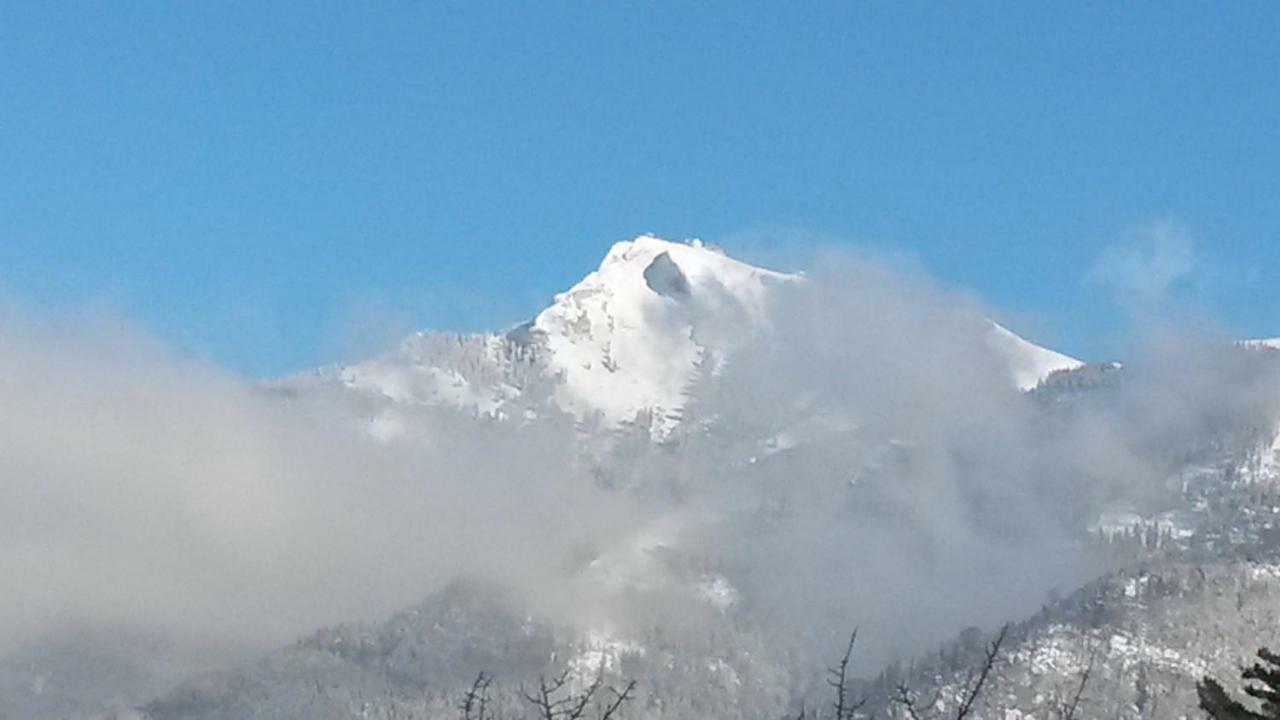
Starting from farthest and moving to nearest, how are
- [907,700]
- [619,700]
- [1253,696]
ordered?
[1253,696], [619,700], [907,700]

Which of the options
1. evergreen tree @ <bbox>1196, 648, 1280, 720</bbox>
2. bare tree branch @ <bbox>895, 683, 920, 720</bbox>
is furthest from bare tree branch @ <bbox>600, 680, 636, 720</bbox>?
evergreen tree @ <bbox>1196, 648, 1280, 720</bbox>

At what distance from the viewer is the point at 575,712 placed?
47.8ft

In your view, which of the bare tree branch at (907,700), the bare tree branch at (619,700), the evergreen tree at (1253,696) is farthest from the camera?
the evergreen tree at (1253,696)

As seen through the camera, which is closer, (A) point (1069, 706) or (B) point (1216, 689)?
(A) point (1069, 706)

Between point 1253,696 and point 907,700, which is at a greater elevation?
point 1253,696

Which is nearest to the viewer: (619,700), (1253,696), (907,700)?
(907,700)

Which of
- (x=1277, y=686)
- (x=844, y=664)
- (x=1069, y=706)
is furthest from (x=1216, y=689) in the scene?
(x=844, y=664)

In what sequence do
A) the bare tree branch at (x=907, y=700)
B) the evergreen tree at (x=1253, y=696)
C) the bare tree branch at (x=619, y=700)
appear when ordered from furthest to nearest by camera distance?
the evergreen tree at (x=1253, y=696)
the bare tree branch at (x=619, y=700)
the bare tree branch at (x=907, y=700)

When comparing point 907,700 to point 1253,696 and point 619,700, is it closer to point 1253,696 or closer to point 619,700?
point 619,700

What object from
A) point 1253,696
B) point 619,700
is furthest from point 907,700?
point 1253,696

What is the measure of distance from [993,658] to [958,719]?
0.67 meters

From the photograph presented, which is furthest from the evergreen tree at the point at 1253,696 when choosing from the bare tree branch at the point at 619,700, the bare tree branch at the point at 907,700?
the bare tree branch at the point at 619,700

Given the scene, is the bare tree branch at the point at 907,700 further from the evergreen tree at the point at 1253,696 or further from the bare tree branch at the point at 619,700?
the evergreen tree at the point at 1253,696

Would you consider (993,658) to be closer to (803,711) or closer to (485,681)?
(803,711)
